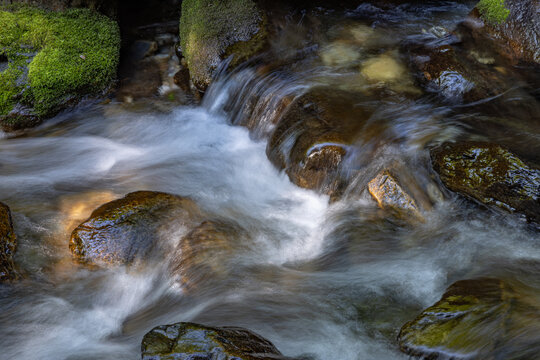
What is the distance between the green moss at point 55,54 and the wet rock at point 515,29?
589 cm

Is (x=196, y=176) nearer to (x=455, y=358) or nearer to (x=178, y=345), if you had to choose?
(x=178, y=345)

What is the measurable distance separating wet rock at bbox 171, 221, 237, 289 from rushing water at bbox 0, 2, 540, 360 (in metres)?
0.09

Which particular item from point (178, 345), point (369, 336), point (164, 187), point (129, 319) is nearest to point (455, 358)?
point (369, 336)

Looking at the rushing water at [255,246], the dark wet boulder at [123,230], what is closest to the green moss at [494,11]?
the rushing water at [255,246]

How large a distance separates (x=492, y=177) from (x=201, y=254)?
9.14 ft

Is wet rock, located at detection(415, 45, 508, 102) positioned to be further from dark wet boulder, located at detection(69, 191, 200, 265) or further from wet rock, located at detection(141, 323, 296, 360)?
wet rock, located at detection(141, 323, 296, 360)

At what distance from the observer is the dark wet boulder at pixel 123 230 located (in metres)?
4.05

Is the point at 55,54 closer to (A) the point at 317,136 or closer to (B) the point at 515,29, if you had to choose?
(A) the point at 317,136

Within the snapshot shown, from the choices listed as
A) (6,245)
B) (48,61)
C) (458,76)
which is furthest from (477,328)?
(48,61)

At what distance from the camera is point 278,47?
694 centimetres

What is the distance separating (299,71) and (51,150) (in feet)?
11.7

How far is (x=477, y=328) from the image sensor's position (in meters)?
2.90

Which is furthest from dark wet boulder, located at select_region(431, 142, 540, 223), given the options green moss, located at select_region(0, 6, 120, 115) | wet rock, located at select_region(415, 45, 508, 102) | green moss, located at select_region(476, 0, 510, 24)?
green moss, located at select_region(0, 6, 120, 115)

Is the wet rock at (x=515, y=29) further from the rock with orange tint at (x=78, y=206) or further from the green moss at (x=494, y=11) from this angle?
the rock with orange tint at (x=78, y=206)
